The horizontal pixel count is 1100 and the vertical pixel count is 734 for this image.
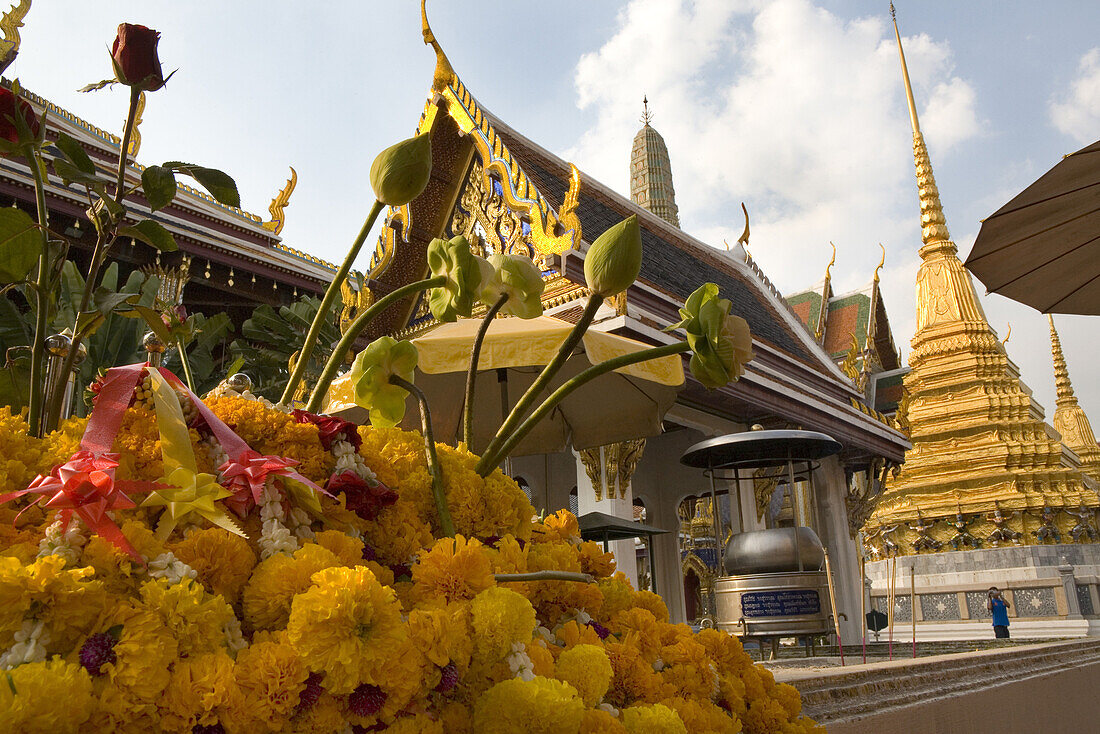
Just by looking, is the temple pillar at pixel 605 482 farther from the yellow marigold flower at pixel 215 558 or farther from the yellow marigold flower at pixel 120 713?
the yellow marigold flower at pixel 120 713

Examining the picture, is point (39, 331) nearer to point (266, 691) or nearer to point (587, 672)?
point (266, 691)

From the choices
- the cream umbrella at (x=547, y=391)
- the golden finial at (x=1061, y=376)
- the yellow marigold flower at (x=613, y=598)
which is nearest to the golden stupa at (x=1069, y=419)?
the golden finial at (x=1061, y=376)

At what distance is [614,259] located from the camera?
41.1 inches

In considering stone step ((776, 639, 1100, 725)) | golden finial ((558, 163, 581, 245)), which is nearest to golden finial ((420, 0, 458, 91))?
golden finial ((558, 163, 581, 245))

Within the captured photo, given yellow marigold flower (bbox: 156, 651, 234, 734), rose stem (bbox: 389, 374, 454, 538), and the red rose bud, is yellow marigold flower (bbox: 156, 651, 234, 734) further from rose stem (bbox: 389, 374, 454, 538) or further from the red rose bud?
rose stem (bbox: 389, 374, 454, 538)

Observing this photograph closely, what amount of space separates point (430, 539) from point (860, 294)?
20.2 metres

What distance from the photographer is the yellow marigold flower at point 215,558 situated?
0.78 metres

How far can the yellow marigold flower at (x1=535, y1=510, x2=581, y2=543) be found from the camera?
1.27 metres

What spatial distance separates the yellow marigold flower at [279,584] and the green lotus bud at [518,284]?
0.50 metres

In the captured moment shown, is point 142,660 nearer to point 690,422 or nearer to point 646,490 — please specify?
point 690,422

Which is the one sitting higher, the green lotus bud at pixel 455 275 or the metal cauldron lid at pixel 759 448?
the metal cauldron lid at pixel 759 448

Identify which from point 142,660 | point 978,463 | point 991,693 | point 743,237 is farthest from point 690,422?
point 978,463

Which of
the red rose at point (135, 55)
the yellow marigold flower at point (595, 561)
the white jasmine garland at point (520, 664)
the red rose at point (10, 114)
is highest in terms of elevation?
the red rose at point (135, 55)

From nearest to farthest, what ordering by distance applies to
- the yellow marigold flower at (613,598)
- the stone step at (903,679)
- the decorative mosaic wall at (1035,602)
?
1. the yellow marigold flower at (613,598)
2. the stone step at (903,679)
3. the decorative mosaic wall at (1035,602)
